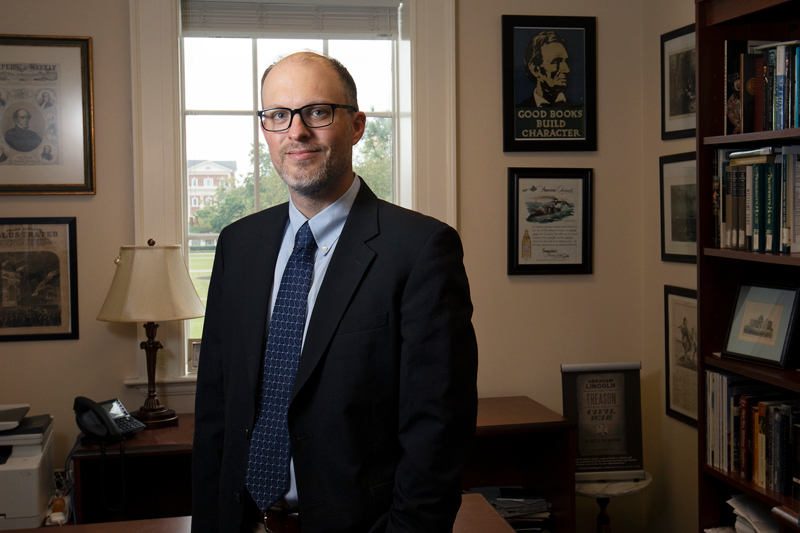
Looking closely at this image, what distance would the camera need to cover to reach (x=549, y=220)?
3.17m

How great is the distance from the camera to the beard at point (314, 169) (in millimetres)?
1356

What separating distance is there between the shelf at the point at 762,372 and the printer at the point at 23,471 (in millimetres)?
2317

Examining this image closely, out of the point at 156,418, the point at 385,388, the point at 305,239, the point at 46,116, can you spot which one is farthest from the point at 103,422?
the point at 385,388

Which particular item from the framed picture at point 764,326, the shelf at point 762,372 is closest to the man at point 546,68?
the framed picture at point 764,326

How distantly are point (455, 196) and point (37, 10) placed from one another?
1923 millimetres

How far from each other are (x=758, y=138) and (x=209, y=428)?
1.70 m

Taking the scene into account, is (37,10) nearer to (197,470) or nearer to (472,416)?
(197,470)

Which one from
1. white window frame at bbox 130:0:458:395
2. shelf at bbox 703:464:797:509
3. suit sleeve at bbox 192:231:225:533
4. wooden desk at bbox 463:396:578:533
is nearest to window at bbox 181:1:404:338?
white window frame at bbox 130:0:458:395

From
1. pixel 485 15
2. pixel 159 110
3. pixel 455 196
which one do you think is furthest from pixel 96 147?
pixel 485 15

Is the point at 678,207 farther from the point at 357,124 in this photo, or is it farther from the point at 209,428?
the point at 209,428

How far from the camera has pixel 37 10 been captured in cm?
283

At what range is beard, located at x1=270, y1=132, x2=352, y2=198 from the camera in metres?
1.36

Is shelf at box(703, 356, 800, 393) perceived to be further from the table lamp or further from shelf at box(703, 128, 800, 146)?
the table lamp

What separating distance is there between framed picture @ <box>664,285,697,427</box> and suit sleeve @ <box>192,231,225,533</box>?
2.03m
